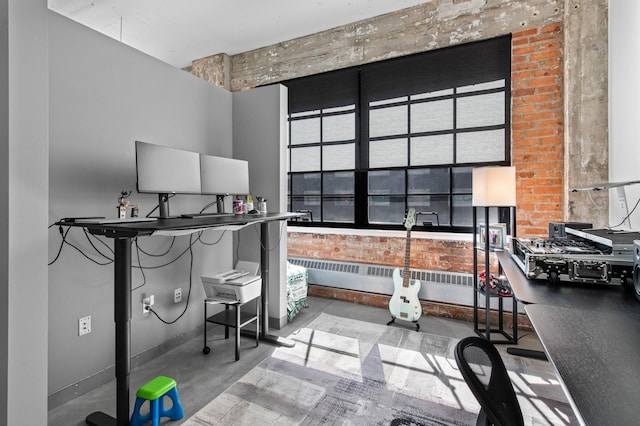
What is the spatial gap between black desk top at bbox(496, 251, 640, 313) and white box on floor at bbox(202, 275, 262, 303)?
194 centimetres

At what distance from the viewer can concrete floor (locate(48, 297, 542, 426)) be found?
6.51ft

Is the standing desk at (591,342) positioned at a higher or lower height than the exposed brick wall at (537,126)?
lower

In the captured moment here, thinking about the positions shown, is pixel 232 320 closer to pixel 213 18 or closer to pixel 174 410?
pixel 174 410

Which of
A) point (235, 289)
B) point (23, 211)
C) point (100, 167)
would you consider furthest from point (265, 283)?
point (23, 211)

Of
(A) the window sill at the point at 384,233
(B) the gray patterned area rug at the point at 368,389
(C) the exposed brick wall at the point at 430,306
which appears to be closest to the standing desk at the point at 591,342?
(B) the gray patterned area rug at the point at 368,389

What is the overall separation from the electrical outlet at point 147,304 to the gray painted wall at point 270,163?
102 centimetres

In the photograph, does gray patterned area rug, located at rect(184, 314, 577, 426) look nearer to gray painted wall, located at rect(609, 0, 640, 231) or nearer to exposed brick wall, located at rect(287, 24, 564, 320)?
exposed brick wall, located at rect(287, 24, 564, 320)

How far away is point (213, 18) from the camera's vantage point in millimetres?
3609

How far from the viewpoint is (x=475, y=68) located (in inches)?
130

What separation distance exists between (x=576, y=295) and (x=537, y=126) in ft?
6.92

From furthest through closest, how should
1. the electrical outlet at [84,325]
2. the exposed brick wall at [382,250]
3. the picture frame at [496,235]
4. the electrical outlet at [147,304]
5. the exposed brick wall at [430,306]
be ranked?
the exposed brick wall at [382,250], the exposed brick wall at [430,306], the picture frame at [496,235], the electrical outlet at [147,304], the electrical outlet at [84,325]

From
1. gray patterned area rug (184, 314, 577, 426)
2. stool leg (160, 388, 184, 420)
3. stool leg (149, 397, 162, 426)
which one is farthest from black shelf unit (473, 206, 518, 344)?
stool leg (149, 397, 162, 426)

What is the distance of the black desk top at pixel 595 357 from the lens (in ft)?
Result: 2.30

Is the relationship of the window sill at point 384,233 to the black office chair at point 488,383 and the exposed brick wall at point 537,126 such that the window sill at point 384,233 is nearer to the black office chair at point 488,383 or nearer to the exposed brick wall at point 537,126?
the exposed brick wall at point 537,126
